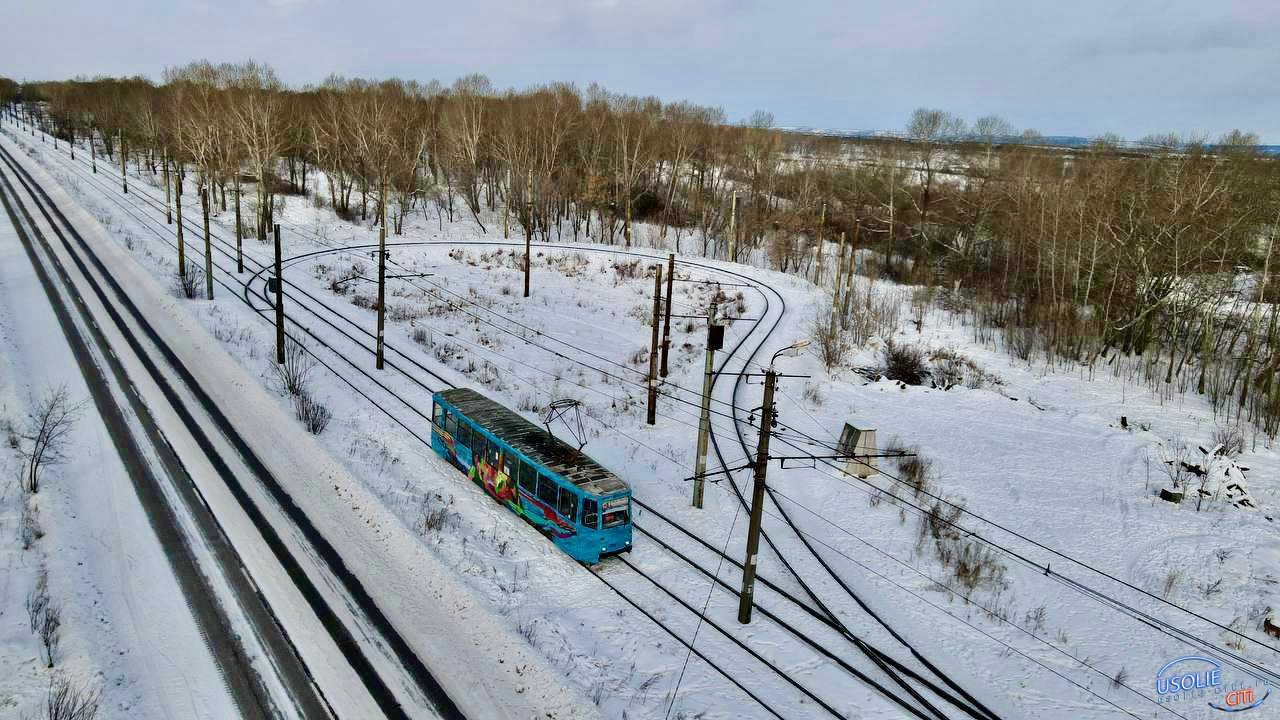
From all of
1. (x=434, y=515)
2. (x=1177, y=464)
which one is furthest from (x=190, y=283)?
(x=1177, y=464)

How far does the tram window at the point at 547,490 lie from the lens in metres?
16.6

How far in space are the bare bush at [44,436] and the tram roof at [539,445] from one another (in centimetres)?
1064

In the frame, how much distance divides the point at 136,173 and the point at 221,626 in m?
89.6

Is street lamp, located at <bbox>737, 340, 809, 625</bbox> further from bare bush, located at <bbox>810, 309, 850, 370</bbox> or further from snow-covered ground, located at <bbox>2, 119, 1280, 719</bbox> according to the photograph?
bare bush, located at <bbox>810, 309, 850, 370</bbox>

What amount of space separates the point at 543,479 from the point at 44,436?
1494 centimetres

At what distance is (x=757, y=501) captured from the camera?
14.1 metres

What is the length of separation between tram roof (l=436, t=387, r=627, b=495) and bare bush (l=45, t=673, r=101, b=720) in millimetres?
9284

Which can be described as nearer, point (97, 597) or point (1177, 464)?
point (97, 597)

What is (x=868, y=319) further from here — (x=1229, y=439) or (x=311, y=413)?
(x=311, y=413)

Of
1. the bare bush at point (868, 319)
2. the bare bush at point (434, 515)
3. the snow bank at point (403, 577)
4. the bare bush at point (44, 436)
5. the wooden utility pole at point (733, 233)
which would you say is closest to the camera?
the snow bank at point (403, 577)

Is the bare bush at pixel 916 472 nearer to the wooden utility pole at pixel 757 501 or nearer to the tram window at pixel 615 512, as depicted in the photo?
the wooden utility pole at pixel 757 501

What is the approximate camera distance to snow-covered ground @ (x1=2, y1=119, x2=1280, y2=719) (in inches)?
558

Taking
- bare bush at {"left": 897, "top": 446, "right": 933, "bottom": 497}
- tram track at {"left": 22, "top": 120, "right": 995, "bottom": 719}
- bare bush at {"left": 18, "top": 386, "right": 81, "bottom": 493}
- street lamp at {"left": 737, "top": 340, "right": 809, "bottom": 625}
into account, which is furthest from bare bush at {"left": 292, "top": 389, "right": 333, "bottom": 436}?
bare bush at {"left": 897, "top": 446, "right": 933, "bottom": 497}

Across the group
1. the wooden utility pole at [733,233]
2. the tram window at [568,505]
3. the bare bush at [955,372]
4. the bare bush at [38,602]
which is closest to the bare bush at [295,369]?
the bare bush at [38,602]
